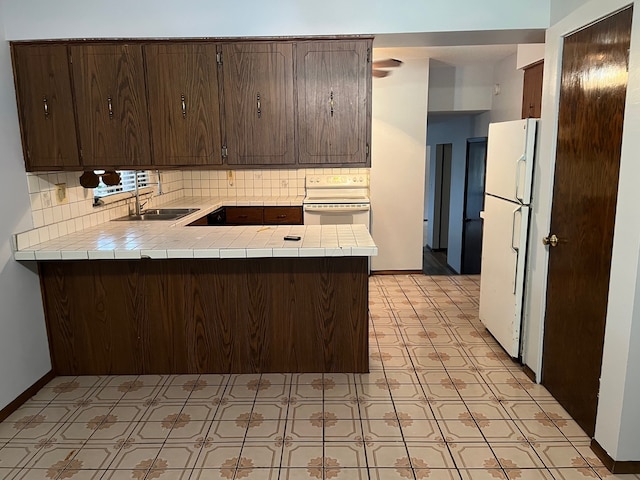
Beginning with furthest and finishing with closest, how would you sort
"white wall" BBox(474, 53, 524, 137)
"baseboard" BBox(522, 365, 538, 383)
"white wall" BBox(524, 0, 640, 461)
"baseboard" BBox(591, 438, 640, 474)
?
1. "white wall" BBox(474, 53, 524, 137)
2. "baseboard" BBox(522, 365, 538, 383)
3. "baseboard" BBox(591, 438, 640, 474)
4. "white wall" BBox(524, 0, 640, 461)

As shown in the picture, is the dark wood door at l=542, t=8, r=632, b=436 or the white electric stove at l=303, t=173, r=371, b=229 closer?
the dark wood door at l=542, t=8, r=632, b=436

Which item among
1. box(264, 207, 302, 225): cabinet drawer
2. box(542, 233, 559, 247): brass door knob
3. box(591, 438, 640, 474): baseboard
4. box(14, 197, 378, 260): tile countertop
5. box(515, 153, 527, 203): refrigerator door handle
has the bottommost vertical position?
box(591, 438, 640, 474): baseboard

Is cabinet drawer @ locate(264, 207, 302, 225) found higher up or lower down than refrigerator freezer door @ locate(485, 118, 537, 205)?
lower down

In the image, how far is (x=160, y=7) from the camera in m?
2.85

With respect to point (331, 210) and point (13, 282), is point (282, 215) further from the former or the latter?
point (13, 282)

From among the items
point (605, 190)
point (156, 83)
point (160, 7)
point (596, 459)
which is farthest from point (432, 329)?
point (160, 7)

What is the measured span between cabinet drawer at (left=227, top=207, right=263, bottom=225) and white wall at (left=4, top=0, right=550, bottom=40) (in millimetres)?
2412

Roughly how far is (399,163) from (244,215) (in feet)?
5.97

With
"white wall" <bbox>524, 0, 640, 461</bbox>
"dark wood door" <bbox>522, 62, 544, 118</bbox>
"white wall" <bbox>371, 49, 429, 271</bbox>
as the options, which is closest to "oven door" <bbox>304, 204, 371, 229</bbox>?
"white wall" <bbox>371, 49, 429, 271</bbox>

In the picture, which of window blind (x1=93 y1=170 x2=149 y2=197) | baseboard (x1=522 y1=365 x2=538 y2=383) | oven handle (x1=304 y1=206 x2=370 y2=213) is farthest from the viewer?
oven handle (x1=304 y1=206 x2=370 y2=213)

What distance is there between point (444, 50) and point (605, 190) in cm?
306

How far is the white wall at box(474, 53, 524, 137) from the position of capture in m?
4.88

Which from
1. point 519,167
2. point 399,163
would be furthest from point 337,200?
point 519,167

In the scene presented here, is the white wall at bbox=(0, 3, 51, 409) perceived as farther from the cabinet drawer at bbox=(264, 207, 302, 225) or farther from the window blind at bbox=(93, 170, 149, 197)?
the cabinet drawer at bbox=(264, 207, 302, 225)
